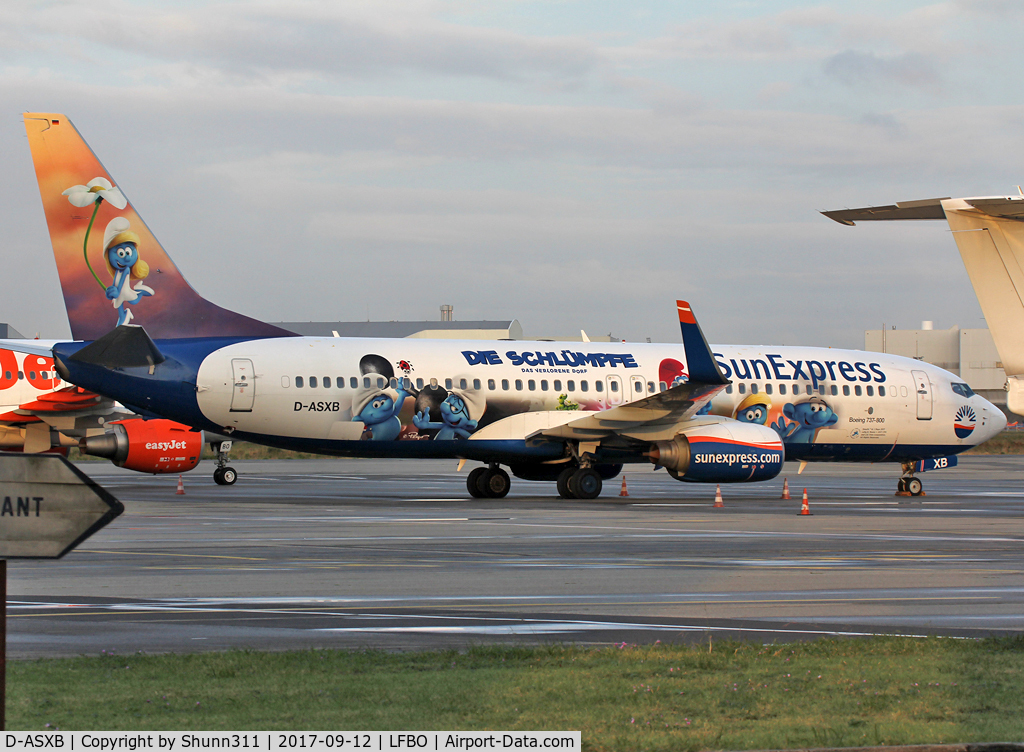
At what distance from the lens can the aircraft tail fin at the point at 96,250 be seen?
2573 centimetres

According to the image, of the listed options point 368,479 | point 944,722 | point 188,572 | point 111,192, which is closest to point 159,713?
point 944,722

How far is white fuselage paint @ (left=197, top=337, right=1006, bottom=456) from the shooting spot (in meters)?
26.0

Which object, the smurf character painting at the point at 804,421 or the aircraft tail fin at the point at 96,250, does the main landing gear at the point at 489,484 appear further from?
the aircraft tail fin at the point at 96,250

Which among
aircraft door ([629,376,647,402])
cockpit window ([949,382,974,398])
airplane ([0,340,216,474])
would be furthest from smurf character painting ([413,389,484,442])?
cockpit window ([949,382,974,398])

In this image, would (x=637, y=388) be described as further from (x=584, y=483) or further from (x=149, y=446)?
(x=149, y=446)

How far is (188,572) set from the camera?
1369cm

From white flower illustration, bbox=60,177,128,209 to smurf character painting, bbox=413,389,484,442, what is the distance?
819cm

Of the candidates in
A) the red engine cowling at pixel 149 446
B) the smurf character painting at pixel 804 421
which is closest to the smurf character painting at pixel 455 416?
the red engine cowling at pixel 149 446

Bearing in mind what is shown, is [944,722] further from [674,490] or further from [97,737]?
[674,490]

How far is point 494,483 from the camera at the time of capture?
28.8 meters

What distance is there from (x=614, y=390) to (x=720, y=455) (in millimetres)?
4022

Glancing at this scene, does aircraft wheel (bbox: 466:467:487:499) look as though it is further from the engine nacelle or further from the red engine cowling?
the red engine cowling

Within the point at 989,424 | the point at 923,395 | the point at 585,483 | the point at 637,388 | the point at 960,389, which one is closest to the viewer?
the point at 585,483

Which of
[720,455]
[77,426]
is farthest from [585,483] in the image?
[77,426]
